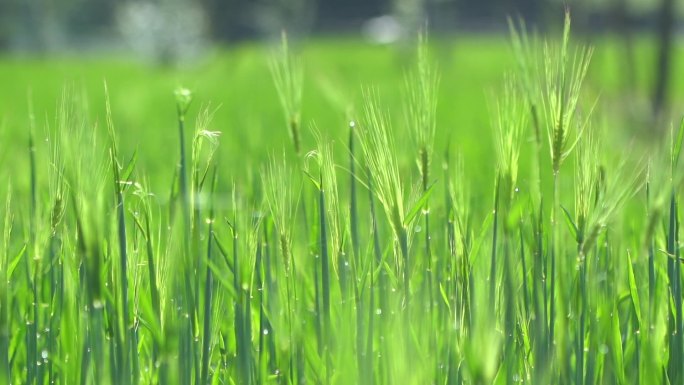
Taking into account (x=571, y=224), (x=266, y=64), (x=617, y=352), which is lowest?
(x=266, y=64)

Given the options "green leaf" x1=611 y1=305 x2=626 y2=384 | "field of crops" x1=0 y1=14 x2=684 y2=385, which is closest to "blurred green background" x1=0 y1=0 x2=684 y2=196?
"field of crops" x1=0 y1=14 x2=684 y2=385

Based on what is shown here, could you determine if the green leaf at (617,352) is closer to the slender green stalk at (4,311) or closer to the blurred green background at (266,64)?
the blurred green background at (266,64)

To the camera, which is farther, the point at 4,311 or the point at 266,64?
the point at 266,64

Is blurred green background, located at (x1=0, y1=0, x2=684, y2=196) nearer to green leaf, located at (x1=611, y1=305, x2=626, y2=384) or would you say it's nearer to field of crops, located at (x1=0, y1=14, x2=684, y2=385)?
field of crops, located at (x1=0, y1=14, x2=684, y2=385)

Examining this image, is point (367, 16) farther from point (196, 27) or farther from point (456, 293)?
point (456, 293)

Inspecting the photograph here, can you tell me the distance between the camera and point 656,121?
610cm

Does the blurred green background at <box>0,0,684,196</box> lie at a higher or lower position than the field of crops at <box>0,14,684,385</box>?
lower

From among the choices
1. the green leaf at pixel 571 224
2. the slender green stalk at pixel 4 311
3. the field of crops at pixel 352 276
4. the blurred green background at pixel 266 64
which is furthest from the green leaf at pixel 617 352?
the slender green stalk at pixel 4 311

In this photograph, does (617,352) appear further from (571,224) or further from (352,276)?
(352,276)

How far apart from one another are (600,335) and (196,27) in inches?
876

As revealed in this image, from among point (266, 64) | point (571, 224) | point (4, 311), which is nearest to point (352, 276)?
point (571, 224)

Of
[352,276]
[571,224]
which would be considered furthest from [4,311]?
[571,224]

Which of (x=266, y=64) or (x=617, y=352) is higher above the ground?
(x=617, y=352)

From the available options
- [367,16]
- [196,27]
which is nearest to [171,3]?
[196,27]
